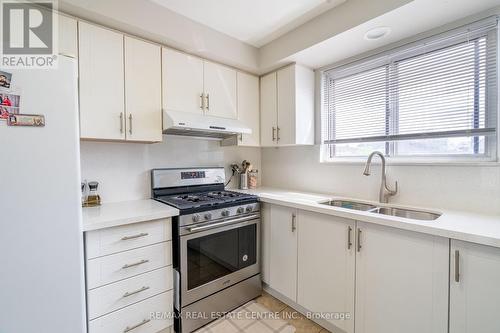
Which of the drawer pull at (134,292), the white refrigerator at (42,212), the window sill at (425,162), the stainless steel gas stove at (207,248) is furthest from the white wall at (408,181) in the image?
the white refrigerator at (42,212)

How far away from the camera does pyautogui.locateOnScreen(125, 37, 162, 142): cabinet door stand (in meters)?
1.70

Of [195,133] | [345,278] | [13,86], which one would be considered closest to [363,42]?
[195,133]

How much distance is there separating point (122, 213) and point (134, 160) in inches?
25.3

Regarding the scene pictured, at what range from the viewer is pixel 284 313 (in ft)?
Answer: 6.16

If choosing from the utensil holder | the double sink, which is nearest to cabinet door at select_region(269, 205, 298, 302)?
the double sink

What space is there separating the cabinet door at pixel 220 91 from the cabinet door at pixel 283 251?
3.47ft

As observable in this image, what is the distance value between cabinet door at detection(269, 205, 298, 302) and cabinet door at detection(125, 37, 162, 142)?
1.23m

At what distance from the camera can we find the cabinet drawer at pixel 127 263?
1.30 m

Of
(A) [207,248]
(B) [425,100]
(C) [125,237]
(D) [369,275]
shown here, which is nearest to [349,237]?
(D) [369,275]

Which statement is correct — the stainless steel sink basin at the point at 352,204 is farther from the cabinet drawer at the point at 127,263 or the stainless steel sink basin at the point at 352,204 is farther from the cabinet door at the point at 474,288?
the cabinet drawer at the point at 127,263

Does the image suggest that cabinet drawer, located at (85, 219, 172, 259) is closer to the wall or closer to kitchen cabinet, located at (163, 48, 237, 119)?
the wall

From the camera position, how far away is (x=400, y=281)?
128 centimetres

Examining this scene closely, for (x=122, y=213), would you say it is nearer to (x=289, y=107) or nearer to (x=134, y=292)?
(x=134, y=292)

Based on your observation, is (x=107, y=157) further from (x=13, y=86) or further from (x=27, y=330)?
(x=27, y=330)
